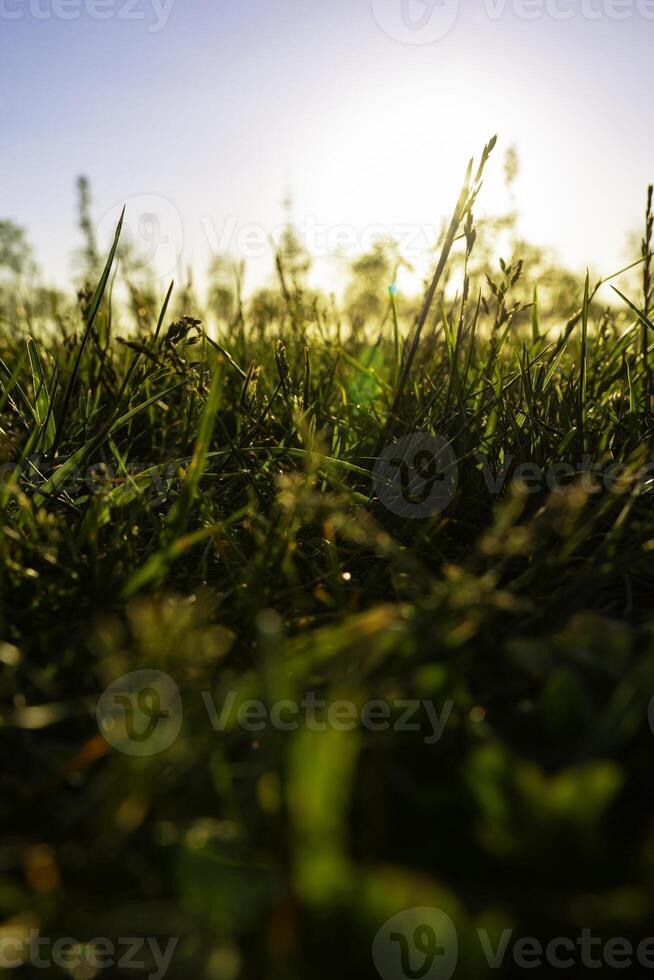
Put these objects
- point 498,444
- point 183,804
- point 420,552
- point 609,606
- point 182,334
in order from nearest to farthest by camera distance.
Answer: point 183,804 → point 609,606 → point 420,552 → point 182,334 → point 498,444

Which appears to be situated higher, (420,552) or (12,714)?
(420,552)

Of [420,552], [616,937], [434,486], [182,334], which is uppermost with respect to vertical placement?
[182,334]

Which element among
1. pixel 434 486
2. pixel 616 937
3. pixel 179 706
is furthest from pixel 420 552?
pixel 616 937

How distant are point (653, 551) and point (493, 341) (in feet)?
2.31

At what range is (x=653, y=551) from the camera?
1.09 meters

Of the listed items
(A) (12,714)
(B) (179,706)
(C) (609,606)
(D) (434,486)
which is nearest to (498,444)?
(D) (434,486)

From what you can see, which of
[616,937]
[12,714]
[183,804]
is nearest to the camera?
[616,937]

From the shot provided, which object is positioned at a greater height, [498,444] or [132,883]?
[498,444]

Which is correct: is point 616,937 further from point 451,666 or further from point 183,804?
point 183,804

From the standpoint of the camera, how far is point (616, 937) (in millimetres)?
576

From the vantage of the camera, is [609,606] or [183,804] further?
[609,606]

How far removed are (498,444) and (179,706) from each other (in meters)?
1.03

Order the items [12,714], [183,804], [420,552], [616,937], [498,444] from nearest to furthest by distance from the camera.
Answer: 1. [616,937]
2. [183,804]
3. [12,714]
4. [420,552]
5. [498,444]

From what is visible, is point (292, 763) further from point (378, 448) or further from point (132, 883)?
point (378, 448)
